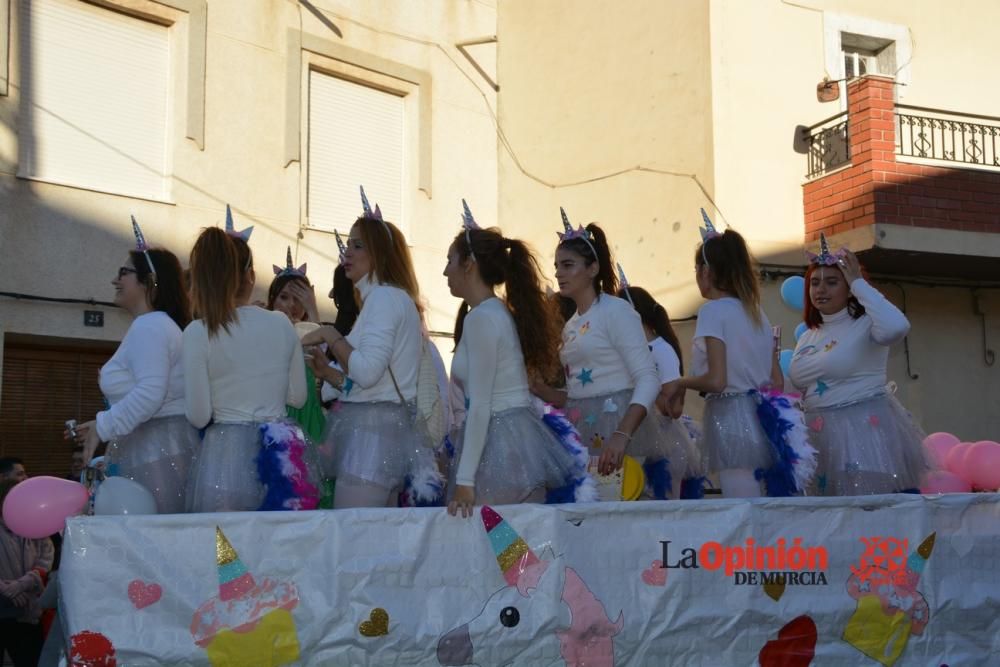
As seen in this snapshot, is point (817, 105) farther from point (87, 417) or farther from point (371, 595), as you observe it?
point (371, 595)

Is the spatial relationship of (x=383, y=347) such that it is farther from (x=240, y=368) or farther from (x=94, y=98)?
(x=94, y=98)

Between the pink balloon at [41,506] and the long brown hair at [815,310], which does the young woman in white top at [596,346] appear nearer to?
the long brown hair at [815,310]

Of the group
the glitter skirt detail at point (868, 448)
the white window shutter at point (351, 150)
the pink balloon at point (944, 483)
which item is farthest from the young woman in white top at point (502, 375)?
the white window shutter at point (351, 150)

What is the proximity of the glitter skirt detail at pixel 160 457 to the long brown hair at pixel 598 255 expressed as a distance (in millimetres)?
1844

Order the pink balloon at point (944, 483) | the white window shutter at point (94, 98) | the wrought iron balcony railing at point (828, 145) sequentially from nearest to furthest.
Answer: the pink balloon at point (944, 483), the white window shutter at point (94, 98), the wrought iron balcony railing at point (828, 145)

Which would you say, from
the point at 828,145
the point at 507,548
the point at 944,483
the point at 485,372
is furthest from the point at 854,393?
the point at 828,145

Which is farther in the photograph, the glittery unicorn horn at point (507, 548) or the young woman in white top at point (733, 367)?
the young woman in white top at point (733, 367)

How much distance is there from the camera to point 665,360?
6660mm

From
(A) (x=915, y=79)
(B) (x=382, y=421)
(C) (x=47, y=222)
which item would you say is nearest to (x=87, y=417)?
(C) (x=47, y=222)

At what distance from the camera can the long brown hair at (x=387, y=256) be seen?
4879mm

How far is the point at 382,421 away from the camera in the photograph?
4.71m

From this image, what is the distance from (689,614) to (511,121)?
11048 mm

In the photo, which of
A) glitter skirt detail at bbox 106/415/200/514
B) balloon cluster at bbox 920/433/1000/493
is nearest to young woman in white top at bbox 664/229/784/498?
balloon cluster at bbox 920/433/1000/493

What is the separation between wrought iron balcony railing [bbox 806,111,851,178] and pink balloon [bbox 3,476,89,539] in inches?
395
